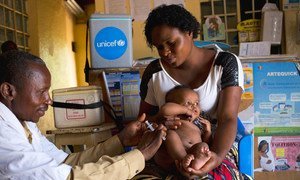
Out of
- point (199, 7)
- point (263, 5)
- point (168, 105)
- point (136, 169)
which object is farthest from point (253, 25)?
point (136, 169)

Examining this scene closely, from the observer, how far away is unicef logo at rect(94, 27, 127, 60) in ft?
7.85

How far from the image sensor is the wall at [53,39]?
489cm

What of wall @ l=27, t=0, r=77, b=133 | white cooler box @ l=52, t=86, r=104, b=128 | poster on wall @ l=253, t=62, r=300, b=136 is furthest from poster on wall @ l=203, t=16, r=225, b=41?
wall @ l=27, t=0, r=77, b=133

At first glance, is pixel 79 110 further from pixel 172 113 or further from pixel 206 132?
pixel 206 132

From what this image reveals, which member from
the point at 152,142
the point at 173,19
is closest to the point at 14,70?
the point at 152,142

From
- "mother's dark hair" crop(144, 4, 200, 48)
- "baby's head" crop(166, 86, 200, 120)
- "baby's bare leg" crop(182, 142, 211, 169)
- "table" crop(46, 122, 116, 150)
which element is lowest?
"table" crop(46, 122, 116, 150)

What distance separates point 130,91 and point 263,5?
86.2 inches

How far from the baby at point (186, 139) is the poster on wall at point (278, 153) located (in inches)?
37.7

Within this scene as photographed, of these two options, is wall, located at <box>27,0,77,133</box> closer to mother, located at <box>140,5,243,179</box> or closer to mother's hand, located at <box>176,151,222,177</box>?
mother, located at <box>140,5,243,179</box>

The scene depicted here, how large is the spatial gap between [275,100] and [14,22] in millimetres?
3389

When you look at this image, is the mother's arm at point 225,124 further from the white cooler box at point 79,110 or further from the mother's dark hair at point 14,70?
the white cooler box at point 79,110

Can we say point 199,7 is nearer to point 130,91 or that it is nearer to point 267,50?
point 267,50

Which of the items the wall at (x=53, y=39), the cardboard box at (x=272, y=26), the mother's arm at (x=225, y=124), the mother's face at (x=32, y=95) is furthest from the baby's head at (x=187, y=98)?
the wall at (x=53, y=39)

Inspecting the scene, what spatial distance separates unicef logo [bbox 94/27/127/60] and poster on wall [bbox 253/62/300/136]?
3.10 feet
